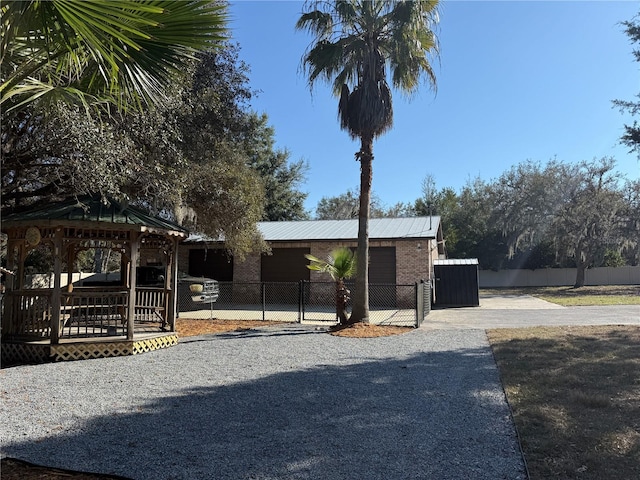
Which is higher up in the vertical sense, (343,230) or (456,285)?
(343,230)

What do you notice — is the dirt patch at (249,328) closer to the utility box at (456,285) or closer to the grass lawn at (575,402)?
the grass lawn at (575,402)

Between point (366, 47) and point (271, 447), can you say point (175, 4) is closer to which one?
point (271, 447)

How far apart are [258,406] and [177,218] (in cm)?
952

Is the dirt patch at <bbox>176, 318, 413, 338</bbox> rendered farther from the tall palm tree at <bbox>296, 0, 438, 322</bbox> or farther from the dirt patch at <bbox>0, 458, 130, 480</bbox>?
the dirt patch at <bbox>0, 458, 130, 480</bbox>

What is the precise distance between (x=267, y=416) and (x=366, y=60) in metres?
9.86

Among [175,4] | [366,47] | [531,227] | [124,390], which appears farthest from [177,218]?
[531,227]

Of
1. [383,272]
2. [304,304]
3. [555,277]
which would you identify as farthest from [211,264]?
[555,277]

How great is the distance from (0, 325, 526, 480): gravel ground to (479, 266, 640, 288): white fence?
32726 millimetres

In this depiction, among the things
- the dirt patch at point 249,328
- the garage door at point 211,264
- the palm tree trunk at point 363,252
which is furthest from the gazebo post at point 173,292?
the garage door at point 211,264

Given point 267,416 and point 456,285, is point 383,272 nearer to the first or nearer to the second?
point 456,285

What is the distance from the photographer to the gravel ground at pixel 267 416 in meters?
3.90

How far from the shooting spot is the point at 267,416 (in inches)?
206

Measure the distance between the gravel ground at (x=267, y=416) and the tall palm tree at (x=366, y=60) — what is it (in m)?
5.20

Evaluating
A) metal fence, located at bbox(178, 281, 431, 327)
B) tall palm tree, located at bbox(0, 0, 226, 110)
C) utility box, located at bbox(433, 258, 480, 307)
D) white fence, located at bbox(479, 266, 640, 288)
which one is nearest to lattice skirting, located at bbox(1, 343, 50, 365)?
tall palm tree, located at bbox(0, 0, 226, 110)
